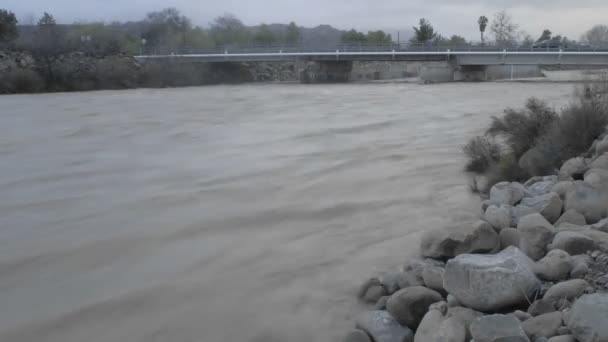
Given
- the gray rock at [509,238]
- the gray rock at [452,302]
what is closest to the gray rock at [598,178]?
the gray rock at [509,238]

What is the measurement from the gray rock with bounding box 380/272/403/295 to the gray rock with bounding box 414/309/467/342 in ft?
3.72

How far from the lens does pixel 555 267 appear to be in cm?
525

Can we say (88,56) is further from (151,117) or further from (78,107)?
(151,117)

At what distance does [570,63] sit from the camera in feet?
180

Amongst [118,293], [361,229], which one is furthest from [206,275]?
[361,229]

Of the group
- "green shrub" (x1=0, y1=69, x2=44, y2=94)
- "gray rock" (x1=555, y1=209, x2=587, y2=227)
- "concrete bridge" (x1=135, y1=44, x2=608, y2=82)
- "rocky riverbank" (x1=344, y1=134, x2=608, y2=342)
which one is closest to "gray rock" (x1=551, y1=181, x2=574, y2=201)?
"rocky riverbank" (x1=344, y1=134, x2=608, y2=342)

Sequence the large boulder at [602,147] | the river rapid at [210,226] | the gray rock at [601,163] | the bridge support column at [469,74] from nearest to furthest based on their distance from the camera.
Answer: the river rapid at [210,226] → the gray rock at [601,163] → the large boulder at [602,147] → the bridge support column at [469,74]

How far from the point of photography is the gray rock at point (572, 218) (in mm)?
6961

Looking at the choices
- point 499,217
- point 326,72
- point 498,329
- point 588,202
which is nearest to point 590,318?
point 498,329

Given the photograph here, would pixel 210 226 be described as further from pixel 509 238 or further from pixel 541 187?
pixel 541 187

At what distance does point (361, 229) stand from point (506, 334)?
4760mm

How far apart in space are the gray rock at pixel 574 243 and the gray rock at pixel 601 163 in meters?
3.27

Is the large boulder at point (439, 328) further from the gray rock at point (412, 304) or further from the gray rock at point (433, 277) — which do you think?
the gray rock at point (433, 277)

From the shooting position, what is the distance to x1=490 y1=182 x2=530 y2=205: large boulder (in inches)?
337
